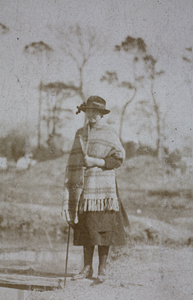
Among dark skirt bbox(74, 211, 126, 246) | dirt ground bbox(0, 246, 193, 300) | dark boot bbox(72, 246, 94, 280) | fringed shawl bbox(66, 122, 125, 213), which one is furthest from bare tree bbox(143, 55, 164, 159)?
dark boot bbox(72, 246, 94, 280)

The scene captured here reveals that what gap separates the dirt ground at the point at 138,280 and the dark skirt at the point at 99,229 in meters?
0.16

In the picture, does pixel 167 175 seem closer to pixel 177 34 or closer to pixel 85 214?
pixel 85 214

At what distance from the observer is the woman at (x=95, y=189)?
3.28 meters

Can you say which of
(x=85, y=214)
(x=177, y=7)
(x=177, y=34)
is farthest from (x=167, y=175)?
(x=177, y=7)

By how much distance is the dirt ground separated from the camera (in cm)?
324

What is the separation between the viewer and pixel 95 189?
3.34 metres

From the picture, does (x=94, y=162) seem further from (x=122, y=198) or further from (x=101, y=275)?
(x=101, y=275)

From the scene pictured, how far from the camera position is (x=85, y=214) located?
10.8 feet

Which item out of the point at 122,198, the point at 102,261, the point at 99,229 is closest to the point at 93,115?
the point at 122,198

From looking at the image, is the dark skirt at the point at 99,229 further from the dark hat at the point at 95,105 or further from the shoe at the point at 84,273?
the dark hat at the point at 95,105

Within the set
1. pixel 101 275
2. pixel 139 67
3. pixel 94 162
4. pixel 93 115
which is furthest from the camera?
pixel 139 67

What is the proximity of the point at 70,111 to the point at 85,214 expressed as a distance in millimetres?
967

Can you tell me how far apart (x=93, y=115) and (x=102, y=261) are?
4.29 ft

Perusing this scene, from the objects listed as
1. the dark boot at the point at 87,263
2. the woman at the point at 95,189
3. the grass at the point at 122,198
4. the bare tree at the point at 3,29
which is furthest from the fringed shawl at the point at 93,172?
the bare tree at the point at 3,29
